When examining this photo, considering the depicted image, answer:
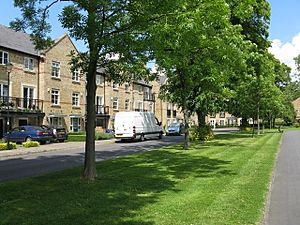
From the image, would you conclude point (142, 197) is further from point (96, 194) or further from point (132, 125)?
point (132, 125)

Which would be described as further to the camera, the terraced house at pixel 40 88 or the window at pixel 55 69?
the window at pixel 55 69

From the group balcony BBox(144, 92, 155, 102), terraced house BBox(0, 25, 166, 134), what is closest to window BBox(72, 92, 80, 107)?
terraced house BBox(0, 25, 166, 134)

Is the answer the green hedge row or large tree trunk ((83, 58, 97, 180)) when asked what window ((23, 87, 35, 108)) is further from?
large tree trunk ((83, 58, 97, 180))

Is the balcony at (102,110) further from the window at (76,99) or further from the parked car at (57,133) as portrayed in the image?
the parked car at (57,133)

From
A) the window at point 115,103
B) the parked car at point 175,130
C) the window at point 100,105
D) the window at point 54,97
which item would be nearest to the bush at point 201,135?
the parked car at point 175,130

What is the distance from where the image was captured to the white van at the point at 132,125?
33.1 metres

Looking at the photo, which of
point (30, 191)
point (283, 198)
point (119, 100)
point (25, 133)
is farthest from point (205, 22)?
point (119, 100)

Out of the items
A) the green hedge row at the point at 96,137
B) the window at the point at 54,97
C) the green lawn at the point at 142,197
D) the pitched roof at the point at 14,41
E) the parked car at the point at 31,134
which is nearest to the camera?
the green lawn at the point at 142,197

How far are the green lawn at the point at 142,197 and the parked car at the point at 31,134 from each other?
57.6 feet

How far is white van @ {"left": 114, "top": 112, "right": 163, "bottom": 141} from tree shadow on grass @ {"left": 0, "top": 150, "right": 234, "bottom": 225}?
18.6m

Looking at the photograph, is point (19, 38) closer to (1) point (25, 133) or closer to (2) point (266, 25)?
(1) point (25, 133)

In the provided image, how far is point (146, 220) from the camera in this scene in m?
6.69

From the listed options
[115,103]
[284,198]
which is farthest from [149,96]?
[284,198]

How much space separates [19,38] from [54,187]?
1295 inches
